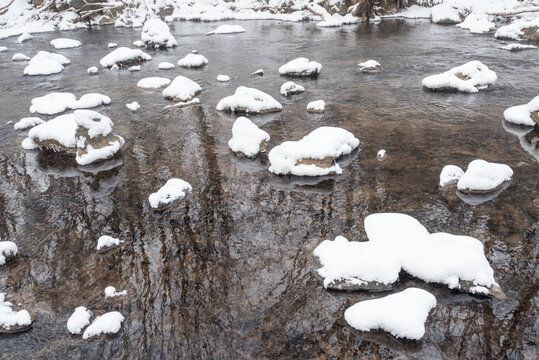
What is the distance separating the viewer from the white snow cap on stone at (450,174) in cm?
753

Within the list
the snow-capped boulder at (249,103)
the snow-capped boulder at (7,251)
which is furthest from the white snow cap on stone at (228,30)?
the snow-capped boulder at (7,251)

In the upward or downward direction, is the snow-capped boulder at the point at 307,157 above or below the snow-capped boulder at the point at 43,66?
below

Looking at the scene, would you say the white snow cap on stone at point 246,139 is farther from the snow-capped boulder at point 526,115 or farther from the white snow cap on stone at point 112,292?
the snow-capped boulder at point 526,115

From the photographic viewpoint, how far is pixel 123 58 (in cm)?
1677

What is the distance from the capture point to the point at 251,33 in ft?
73.3

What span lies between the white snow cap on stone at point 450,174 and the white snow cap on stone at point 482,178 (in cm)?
15

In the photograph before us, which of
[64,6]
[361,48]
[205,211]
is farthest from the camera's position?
[64,6]

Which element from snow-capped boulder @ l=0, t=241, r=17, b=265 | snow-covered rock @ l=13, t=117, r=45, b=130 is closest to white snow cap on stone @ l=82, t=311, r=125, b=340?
snow-capped boulder @ l=0, t=241, r=17, b=265

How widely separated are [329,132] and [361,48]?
10.6 metres

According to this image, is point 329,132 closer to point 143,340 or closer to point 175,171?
point 175,171

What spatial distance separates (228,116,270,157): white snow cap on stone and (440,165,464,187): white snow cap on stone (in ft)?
13.0

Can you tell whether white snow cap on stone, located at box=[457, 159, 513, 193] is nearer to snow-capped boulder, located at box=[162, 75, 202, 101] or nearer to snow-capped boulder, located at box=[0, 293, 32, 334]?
snow-capped boulder, located at box=[0, 293, 32, 334]

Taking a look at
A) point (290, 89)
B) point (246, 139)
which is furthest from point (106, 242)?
point (290, 89)

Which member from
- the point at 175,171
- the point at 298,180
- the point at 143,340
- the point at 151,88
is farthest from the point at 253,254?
the point at 151,88
